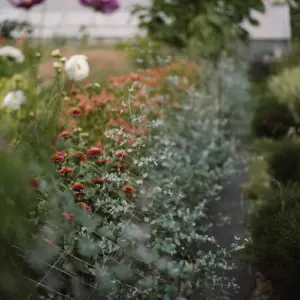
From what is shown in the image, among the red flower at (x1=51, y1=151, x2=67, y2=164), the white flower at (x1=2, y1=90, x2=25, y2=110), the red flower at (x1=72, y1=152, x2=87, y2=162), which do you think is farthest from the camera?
the red flower at (x1=72, y1=152, x2=87, y2=162)

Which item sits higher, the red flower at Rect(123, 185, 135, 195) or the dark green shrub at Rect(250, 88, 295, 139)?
the red flower at Rect(123, 185, 135, 195)

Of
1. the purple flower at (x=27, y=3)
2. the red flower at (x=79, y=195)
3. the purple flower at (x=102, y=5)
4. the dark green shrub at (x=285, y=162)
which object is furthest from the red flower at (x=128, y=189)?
the dark green shrub at (x=285, y=162)

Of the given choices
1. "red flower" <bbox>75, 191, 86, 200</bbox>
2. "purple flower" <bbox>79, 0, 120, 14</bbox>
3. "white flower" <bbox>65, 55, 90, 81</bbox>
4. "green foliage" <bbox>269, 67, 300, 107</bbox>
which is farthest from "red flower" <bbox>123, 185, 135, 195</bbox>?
"green foliage" <bbox>269, 67, 300, 107</bbox>

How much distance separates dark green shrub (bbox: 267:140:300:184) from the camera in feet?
13.4

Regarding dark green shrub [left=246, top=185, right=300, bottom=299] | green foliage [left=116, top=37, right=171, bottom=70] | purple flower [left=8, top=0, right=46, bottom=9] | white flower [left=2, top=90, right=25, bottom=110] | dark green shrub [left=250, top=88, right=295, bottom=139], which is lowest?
dark green shrub [left=250, top=88, right=295, bottom=139]

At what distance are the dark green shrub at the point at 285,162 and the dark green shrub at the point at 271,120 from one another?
5.81ft

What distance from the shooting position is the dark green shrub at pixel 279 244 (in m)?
2.43

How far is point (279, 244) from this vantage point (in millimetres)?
2453

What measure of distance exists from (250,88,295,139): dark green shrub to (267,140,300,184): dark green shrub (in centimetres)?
177

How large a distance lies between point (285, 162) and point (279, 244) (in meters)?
1.77

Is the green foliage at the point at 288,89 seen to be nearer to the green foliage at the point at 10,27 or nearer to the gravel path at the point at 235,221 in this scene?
the gravel path at the point at 235,221

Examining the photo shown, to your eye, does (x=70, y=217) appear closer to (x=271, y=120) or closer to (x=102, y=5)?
(x=102, y=5)

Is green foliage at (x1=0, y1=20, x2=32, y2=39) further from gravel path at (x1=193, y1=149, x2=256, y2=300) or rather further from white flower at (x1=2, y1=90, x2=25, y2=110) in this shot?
gravel path at (x1=193, y1=149, x2=256, y2=300)

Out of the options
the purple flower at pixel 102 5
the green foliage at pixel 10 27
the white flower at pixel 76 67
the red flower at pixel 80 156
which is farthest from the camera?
the green foliage at pixel 10 27
